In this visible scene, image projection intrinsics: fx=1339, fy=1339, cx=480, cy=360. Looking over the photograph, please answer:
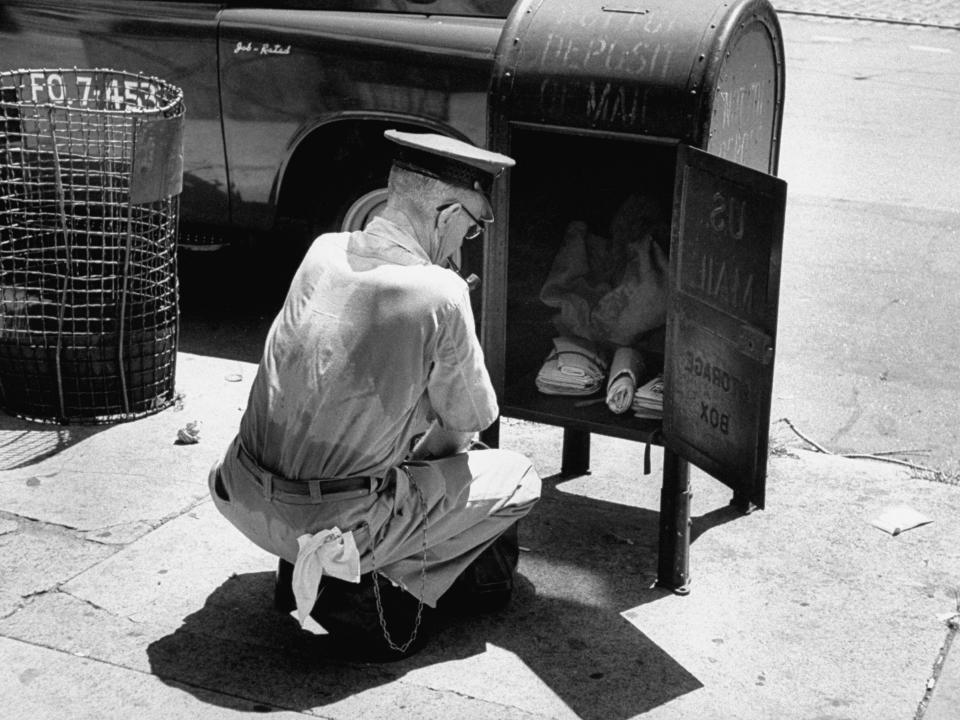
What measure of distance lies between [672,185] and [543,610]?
1.49 m

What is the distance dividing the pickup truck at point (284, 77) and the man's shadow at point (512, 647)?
213 cm

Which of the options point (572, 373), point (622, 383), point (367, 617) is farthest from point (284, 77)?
point (367, 617)

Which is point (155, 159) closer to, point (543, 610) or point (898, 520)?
point (543, 610)

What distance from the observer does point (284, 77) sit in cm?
581

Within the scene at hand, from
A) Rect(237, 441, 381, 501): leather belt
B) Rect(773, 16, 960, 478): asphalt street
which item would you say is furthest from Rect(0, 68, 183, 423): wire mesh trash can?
Rect(773, 16, 960, 478): asphalt street

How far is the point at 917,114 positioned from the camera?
446 inches

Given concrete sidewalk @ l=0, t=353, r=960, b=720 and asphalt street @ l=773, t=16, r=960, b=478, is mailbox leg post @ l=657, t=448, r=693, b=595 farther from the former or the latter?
asphalt street @ l=773, t=16, r=960, b=478

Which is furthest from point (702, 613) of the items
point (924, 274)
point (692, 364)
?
point (924, 274)

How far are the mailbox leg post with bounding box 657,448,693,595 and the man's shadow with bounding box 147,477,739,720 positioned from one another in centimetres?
6

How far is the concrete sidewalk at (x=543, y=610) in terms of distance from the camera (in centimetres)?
345

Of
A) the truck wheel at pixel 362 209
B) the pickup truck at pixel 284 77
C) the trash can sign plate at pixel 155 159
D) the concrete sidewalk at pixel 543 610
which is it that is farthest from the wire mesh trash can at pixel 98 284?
the truck wheel at pixel 362 209

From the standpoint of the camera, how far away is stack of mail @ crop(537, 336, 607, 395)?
4336 millimetres

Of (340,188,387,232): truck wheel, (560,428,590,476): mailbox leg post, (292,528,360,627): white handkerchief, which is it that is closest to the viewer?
(292,528,360,627): white handkerchief

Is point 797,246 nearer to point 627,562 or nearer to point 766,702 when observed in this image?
point 627,562
